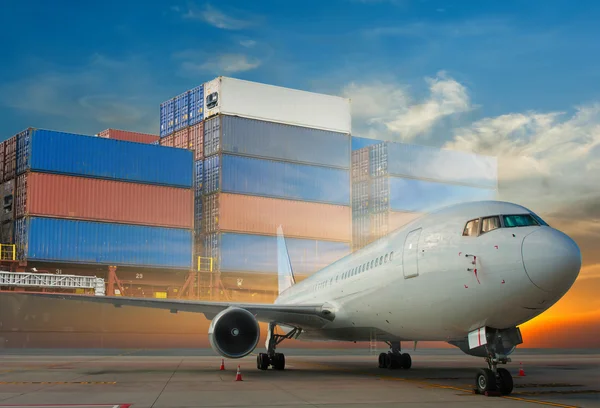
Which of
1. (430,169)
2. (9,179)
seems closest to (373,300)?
(9,179)

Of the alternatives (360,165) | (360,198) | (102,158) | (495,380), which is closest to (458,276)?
(495,380)

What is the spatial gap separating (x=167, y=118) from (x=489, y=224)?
58318 mm

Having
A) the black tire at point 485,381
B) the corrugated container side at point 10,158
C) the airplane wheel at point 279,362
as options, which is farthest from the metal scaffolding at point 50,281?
the black tire at point 485,381

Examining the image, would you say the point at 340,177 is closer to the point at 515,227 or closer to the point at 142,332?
the point at 142,332

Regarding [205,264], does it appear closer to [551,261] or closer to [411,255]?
[411,255]

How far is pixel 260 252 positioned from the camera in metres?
→ 57.6

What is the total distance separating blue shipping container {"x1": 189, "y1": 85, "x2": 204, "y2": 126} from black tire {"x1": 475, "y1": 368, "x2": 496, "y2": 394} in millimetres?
51731

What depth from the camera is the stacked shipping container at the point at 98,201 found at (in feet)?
166

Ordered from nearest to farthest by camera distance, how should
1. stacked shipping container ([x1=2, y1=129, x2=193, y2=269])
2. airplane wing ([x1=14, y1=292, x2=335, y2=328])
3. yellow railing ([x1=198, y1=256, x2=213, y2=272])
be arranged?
airplane wing ([x1=14, y1=292, x2=335, y2=328])
stacked shipping container ([x1=2, y1=129, x2=193, y2=269])
yellow railing ([x1=198, y1=256, x2=213, y2=272])

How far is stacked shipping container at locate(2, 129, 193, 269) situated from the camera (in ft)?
166

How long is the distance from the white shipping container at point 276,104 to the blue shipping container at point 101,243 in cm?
1285

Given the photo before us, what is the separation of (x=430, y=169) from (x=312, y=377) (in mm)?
50952

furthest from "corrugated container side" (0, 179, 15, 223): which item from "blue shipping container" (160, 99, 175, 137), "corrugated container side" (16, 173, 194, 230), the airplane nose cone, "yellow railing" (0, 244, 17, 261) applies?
the airplane nose cone

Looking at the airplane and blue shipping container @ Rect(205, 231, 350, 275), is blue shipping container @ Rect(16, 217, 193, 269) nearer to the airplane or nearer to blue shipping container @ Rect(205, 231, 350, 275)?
blue shipping container @ Rect(205, 231, 350, 275)
